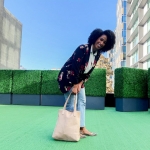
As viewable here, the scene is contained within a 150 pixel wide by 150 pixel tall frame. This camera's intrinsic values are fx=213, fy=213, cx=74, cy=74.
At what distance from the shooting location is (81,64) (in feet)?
8.40

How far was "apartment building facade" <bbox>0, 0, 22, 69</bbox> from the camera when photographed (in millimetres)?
21922

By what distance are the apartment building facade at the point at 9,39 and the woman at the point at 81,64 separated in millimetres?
20433

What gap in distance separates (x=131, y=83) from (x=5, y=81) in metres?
4.85

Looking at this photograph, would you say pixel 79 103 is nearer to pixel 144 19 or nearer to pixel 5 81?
pixel 5 81

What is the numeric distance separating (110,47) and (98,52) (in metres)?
0.17

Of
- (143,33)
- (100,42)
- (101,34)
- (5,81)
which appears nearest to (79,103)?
(100,42)

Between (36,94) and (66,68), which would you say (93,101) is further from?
(66,68)

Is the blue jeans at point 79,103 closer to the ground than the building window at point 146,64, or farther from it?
closer to the ground

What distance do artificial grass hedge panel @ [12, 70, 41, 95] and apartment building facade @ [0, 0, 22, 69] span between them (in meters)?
14.3

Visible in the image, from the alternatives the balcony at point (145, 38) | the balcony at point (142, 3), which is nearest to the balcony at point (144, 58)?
the balcony at point (145, 38)

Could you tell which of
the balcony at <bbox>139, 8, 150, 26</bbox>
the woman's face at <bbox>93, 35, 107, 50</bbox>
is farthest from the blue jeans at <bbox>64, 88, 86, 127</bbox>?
the balcony at <bbox>139, 8, 150, 26</bbox>

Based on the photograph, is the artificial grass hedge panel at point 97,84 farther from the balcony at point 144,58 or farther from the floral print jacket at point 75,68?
the balcony at point 144,58

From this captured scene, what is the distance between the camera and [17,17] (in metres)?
26.3

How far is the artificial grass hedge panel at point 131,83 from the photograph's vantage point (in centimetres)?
708
